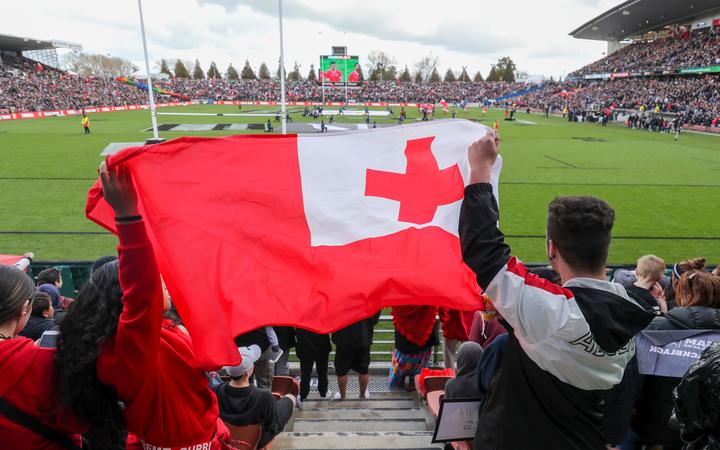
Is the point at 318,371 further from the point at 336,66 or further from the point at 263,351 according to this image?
the point at 336,66

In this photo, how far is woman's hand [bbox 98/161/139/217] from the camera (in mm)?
1640

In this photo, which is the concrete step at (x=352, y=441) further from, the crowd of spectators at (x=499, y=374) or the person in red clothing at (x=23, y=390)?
the person in red clothing at (x=23, y=390)

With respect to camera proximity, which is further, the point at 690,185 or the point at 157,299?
the point at 690,185

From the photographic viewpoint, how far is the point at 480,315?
13.1ft

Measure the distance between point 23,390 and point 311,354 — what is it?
10.3 ft

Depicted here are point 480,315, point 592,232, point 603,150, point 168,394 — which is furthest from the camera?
point 603,150

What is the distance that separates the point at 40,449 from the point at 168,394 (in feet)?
1.44

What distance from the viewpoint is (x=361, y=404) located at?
178 inches

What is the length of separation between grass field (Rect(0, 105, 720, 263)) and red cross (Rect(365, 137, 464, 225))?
7309 millimetres

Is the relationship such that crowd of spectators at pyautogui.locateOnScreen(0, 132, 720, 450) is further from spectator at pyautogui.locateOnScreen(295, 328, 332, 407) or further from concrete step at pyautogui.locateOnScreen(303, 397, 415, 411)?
concrete step at pyautogui.locateOnScreen(303, 397, 415, 411)

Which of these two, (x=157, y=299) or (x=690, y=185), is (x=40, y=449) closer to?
(x=157, y=299)

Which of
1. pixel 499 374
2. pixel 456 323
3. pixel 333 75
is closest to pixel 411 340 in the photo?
pixel 456 323

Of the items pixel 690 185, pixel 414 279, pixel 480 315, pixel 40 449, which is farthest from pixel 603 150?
pixel 40 449

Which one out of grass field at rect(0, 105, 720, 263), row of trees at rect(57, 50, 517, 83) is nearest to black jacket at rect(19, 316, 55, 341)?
grass field at rect(0, 105, 720, 263)
